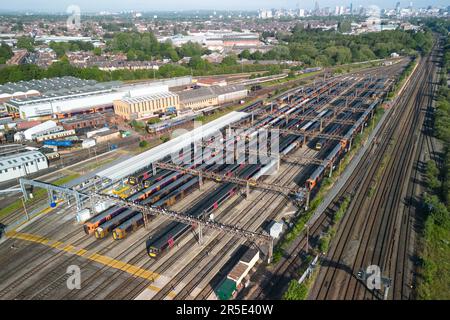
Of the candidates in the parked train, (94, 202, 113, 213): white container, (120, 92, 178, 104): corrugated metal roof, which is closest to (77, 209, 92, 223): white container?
(94, 202, 113, 213): white container

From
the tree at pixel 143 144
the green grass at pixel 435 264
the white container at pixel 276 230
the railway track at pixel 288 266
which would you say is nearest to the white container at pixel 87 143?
the tree at pixel 143 144

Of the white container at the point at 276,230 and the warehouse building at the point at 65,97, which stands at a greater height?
the warehouse building at the point at 65,97

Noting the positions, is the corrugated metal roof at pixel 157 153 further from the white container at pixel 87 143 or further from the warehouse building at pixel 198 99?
the warehouse building at pixel 198 99

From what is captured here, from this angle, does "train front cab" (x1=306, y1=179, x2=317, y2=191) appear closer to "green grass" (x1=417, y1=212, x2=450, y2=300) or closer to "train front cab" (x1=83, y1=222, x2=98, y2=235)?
"green grass" (x1=417, y1=212, x2=450, y2=300)

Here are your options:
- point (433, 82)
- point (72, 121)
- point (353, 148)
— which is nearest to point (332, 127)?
point (353, 148)

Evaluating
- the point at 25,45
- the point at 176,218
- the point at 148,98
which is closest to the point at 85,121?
the point at 148,98

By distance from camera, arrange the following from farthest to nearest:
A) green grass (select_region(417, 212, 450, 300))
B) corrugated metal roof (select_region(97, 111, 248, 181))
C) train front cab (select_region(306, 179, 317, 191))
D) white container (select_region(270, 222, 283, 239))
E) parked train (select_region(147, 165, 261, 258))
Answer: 1. corrugated metal roof (select_region(97, 111, 248, 181))
2. train front cab (select_region(306, 179, 317, 191))
3. white container (select_region(270, 222, 283, 239))
4. parked train (select_region(147, 165, 261, 258))
5. green grass (select_region(417, 212, 450, 300))

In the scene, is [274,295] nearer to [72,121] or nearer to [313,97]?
[72,121]
